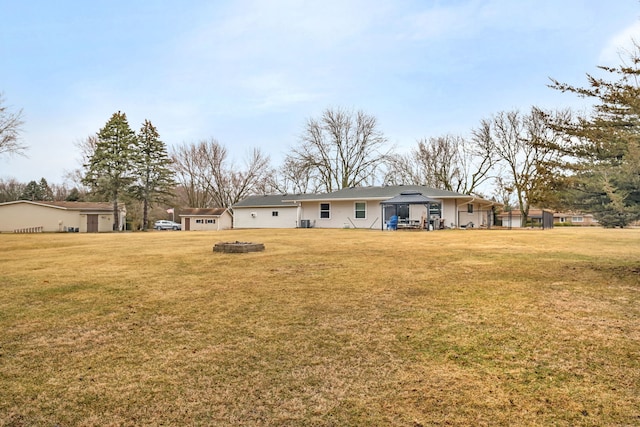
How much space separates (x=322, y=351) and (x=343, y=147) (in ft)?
123

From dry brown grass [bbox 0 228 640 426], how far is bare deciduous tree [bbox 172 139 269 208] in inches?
1556

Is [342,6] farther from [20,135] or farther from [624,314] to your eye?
[20,135]

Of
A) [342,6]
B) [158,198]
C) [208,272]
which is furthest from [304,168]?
[208,272]

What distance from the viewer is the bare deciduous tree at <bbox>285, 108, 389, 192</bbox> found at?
39.5m

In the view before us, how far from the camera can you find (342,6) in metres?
13.7

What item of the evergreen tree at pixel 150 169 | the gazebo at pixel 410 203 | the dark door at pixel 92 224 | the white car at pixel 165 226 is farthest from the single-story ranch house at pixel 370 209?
the white car at pixel 165 226

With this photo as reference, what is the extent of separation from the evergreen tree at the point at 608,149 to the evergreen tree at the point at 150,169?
33724 mm

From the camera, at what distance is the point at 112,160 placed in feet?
104

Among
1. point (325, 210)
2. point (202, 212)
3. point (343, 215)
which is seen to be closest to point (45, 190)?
point (202, 212)

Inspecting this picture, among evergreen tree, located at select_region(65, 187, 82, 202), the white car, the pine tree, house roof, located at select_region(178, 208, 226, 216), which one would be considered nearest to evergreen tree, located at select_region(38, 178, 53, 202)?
the pine tree

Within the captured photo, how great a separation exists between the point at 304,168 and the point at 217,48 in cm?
2330

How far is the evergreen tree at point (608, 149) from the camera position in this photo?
576 cm

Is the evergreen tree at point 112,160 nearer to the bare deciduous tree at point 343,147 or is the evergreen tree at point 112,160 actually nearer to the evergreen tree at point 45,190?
the bare deciduous tree at point 343,147

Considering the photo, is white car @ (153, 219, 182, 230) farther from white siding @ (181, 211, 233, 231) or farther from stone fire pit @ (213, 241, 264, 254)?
stone fire pit @ (213, 241, 264, 254)
